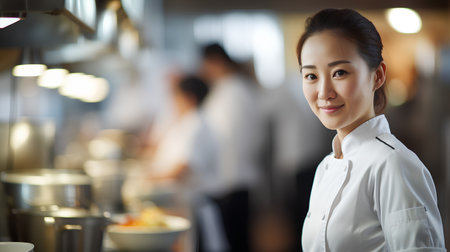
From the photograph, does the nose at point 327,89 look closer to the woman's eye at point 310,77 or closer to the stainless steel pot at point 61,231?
the woman's eye at point 310,77

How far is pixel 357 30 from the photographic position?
755mm

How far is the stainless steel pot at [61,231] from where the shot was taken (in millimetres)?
932

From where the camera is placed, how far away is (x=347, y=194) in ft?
2.55

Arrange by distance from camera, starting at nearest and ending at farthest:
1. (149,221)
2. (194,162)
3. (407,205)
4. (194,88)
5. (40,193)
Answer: (407,205) → (40,193) → (149,221) → (194,162) → (194,88)

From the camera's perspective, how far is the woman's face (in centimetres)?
76

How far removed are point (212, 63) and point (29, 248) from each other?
7.05ft

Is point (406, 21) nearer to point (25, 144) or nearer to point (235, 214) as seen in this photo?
point (25, 144)

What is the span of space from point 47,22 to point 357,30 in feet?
1.96

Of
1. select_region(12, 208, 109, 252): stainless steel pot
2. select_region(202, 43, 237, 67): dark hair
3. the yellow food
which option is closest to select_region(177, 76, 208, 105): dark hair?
select_region(202, 43, 237, 67): dark hair

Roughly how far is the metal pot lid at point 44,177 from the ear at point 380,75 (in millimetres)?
724

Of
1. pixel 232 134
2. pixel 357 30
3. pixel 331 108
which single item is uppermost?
pixel 357 30

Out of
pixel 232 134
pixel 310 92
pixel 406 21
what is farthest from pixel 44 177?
pixel 232 134

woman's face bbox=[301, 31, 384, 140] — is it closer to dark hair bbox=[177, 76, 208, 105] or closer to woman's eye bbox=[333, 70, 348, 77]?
woman's eye bbox=[333, 70, 348, 77]

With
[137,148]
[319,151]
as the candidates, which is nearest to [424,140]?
[319,151]
